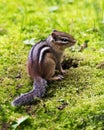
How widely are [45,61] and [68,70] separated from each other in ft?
1.46

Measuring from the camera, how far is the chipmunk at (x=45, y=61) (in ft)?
13.1

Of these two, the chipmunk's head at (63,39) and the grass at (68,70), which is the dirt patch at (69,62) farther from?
the chipmunk's head at (63,39)

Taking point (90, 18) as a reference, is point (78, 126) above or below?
below

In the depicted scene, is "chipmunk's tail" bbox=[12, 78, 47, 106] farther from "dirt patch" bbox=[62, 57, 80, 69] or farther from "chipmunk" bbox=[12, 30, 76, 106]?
"dirt patch" bbox=[62, 57, 80, 69]

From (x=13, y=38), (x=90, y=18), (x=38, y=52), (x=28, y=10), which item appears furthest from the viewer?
(x=28, y=10)

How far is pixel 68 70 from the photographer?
4500 millimetres

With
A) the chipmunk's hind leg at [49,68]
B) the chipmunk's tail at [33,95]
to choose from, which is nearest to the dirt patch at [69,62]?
the chipmunk's hind leg at [49,68]

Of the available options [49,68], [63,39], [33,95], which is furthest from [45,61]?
[33,95]

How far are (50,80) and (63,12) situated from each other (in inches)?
90.5

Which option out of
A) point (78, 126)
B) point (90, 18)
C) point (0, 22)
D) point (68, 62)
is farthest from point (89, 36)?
point (78, 126)

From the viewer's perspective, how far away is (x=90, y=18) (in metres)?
6.01

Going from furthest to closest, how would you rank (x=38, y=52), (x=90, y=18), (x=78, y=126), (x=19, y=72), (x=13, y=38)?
(x=90, y=18) → (x=13, y=38) → (x=19, y=72) → (x=38, y=52) → (x=78, y=126)

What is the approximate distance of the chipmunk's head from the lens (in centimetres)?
426

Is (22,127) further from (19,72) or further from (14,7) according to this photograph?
(14,7)
